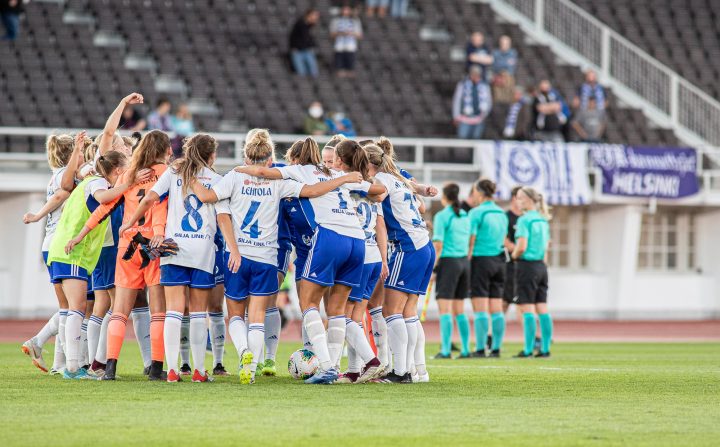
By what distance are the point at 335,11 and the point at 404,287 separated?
21481 mm

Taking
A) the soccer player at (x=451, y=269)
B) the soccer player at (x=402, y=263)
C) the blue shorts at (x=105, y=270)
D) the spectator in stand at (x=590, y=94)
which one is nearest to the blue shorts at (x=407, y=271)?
the soccer player at (x=402, y=263)

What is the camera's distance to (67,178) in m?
11.8

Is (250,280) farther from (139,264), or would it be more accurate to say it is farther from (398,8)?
(398,8)

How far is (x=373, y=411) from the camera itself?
29.6 feet

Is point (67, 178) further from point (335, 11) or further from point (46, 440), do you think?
point (335, 11)

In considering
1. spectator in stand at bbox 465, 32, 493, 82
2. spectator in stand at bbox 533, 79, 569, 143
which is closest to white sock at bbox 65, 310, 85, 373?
spectator in stand at bbox 533, 79, 569, 143

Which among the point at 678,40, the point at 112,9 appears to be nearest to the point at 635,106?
the point at 678,40

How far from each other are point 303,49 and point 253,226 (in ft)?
62.3

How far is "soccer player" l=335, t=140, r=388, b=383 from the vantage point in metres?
11.1

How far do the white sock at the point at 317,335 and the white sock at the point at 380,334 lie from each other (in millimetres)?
1019

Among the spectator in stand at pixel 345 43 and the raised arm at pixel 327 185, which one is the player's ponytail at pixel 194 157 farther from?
the spectator in stand at pixel 345 43

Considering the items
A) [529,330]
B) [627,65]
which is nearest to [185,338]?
[529,330]

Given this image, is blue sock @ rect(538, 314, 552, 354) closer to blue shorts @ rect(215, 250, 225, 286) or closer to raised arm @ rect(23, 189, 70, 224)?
blue shorts @ rect(215, 250, 225, 286)

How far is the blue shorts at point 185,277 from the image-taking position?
431 inches
